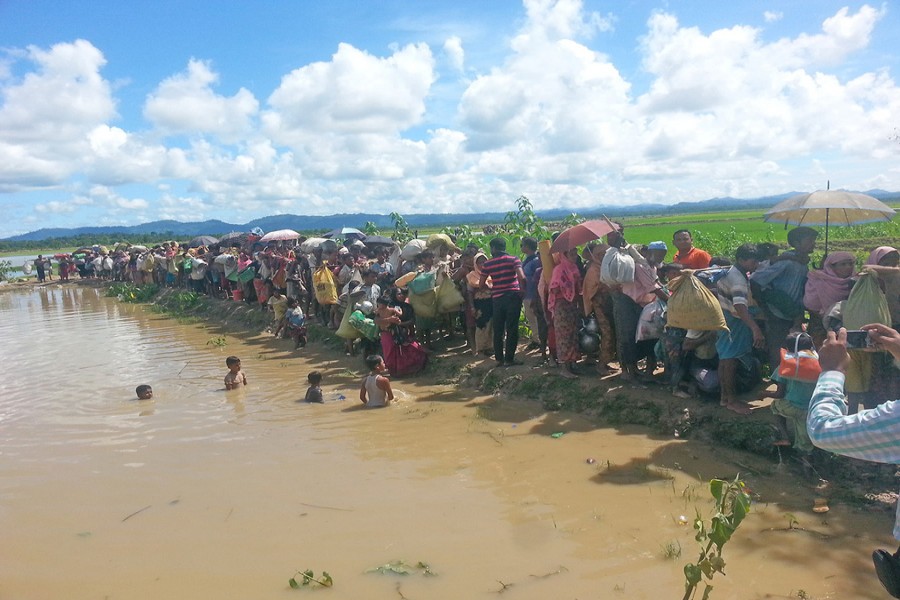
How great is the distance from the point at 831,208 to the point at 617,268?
2.07 m

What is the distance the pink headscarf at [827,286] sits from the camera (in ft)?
17.4

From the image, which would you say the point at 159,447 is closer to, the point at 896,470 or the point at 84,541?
the point at 84,541

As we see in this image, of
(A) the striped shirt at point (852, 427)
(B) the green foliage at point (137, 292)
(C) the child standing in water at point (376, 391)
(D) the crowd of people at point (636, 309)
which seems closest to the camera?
(A) the striped shirt at point (852, 427)

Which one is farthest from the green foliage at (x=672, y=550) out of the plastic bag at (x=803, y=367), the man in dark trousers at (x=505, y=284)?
the man in dark trousers at (x=505, y=284)

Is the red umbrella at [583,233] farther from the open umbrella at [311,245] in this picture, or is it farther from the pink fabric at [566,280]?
the open umbrella at [311,245]

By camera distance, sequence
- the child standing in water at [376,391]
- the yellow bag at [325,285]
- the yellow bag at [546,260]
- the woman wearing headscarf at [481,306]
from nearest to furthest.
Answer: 1. the yellow bag at [546,260]
2. the child standing in water at [376,391]
3. the woman wearing headscarf at [481,306]
4. the yellow bag at [325,285]

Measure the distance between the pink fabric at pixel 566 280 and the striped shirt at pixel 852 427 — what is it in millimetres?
4910

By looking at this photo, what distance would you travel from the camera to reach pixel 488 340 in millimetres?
8992

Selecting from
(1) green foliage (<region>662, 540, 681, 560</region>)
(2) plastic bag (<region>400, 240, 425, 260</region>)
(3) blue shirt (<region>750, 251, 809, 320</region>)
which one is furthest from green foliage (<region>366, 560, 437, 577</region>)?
(2) plastic bag (<region>400, 240, 425, 260</region>)

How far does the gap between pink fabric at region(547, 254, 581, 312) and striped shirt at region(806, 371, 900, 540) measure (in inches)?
193

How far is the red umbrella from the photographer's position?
681 centimetres

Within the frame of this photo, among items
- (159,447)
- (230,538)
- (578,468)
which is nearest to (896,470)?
(578,468)

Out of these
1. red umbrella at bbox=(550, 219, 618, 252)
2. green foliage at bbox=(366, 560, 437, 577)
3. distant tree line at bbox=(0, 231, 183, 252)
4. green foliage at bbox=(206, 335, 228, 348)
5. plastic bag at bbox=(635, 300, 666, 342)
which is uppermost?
distant tree line at bbox=(0, 231, 183, 252)

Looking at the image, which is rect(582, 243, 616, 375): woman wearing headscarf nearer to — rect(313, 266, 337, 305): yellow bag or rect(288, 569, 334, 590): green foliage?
rect(288, 569, 334, 590): green foliage
